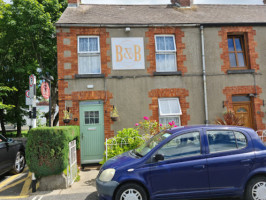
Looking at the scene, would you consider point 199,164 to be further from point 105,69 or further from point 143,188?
point 105,69

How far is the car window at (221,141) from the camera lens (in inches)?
165

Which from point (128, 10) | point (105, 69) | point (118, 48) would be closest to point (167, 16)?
point (128, 10)

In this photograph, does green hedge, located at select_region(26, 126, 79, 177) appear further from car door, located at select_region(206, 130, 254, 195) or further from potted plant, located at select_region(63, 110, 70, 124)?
car door, located at select_region(206, 130, 254, 195)

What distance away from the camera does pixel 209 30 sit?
30.4 feet

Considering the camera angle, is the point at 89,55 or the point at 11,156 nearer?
the point at 11,156

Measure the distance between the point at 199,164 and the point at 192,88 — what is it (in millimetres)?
5410

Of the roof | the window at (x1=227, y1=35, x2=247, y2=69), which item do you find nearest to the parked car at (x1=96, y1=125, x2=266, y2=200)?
the window at (x1=227, y1=35, x2=247, y2=69)

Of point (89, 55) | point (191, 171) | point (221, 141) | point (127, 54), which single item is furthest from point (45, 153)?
point (127, 54)

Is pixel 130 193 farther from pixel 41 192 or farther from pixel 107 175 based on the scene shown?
pixel 41 192

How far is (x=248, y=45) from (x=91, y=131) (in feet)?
26.0

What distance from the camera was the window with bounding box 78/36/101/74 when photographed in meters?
8.56

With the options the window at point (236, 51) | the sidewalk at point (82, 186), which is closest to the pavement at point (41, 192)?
the sidewalk at point (82, 186)

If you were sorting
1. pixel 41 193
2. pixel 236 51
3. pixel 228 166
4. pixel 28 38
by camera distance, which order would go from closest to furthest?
pixel 228 166 < pixel 41 193 < pixel 236 51 < pixel 28 38

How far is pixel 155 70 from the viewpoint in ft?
29.0
